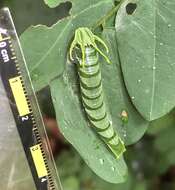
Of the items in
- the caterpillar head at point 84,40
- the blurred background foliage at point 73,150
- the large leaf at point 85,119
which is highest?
the caterpillar head at point 84,40

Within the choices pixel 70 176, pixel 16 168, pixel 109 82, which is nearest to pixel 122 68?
pixel 109 82

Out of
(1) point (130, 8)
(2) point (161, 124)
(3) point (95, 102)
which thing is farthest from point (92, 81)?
(2) point (161, 124)

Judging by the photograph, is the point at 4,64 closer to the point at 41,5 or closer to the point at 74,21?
the point at 74,21

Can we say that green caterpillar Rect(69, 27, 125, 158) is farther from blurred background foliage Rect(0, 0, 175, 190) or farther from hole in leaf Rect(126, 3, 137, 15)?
blurred background foliage Rect(0, 0, 175, 190)

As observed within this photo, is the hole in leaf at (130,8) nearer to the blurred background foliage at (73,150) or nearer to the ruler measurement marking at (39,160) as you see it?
the ruler measurement marking at (39,160)

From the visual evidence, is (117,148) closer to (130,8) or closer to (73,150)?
(130,8)

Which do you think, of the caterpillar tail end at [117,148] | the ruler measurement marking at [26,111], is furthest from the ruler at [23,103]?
the caterpillar tail end at [117,148]
